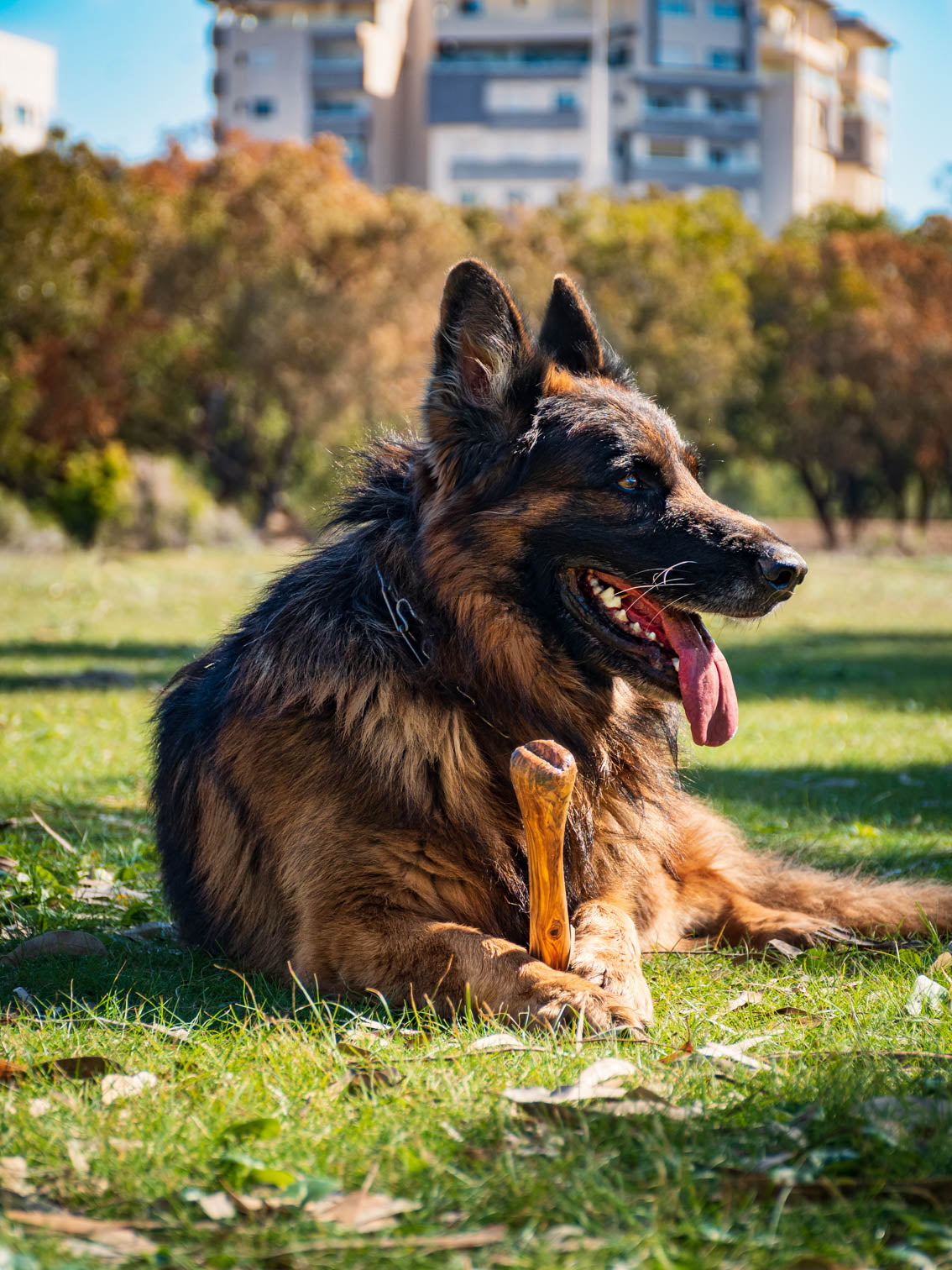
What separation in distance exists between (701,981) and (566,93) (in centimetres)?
9574

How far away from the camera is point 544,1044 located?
3.32 meters

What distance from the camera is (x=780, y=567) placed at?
420cm

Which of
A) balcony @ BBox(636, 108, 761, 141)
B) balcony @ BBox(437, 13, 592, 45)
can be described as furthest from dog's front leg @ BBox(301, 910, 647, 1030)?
balcony @ BBox(437, 13, 592, 45)

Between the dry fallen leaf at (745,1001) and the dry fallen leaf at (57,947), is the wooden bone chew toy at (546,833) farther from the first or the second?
the dry fallen leaf at (57,947)

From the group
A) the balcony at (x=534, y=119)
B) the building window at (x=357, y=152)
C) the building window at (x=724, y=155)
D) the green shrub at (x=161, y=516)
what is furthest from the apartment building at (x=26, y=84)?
the green shrub at (x=161, y=516)

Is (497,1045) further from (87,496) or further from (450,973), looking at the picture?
(87,496)

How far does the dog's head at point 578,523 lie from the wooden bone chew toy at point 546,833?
679 mm

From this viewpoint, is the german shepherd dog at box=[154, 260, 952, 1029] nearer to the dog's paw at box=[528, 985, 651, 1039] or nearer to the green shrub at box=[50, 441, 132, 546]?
the dog's paw at box=[528, 985, 651, 1039]

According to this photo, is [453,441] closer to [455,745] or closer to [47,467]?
[455,745]

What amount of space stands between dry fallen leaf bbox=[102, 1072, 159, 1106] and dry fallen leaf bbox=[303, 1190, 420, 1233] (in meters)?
0.72

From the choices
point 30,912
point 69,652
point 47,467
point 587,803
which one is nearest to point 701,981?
point 587,803

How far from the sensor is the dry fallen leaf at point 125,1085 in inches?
118

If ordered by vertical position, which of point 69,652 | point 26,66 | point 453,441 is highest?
point 26,66

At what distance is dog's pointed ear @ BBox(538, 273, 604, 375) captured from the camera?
4828mm
